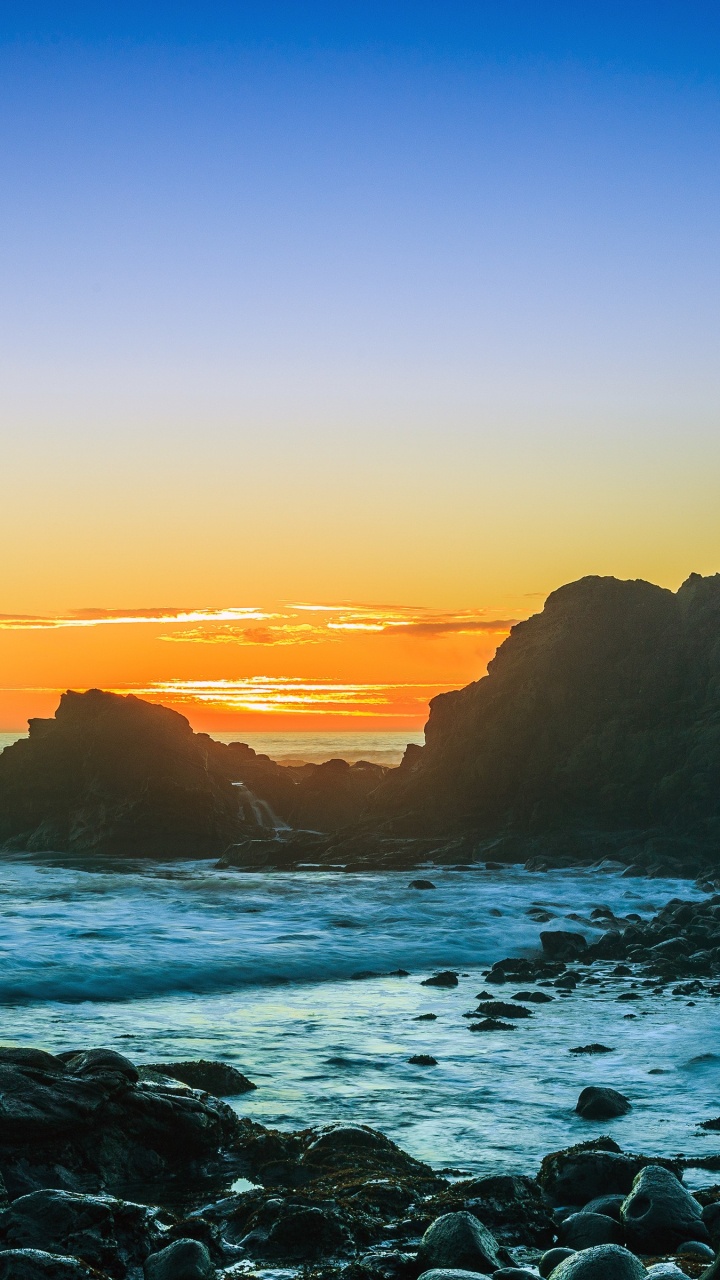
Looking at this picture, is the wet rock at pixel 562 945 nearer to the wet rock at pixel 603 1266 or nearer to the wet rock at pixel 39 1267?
the wet rock at pixel 603 1266

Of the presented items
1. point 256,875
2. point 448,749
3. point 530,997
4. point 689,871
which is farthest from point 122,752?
point 530,997

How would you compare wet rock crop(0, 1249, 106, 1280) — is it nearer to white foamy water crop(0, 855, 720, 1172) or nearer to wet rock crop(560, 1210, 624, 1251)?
wet rock crop(560, 1210, 624, 1251)

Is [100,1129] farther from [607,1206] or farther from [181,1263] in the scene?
[607,1206]

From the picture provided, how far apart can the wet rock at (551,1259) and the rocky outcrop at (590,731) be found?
96.8 ft

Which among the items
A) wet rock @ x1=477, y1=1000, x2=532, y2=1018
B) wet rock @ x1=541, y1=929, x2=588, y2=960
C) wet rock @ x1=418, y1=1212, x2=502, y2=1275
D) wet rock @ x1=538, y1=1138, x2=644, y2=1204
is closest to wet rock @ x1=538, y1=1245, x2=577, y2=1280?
wet rock @ x1=418, y1=1212, x2=502, y2=1275

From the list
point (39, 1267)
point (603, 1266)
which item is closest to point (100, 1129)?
point (39, 1267)

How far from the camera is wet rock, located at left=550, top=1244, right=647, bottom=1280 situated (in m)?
6.55

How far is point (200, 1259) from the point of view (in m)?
7.50

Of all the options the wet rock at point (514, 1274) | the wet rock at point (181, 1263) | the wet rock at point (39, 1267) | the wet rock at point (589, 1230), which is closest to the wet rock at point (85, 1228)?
the wet rock at point (181, 1263)

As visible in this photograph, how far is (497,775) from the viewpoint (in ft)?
139

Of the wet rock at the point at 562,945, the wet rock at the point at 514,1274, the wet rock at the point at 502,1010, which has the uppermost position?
the wet rock at the point at 514,1274

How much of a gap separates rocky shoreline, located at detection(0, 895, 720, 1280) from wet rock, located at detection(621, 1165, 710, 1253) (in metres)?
0.01

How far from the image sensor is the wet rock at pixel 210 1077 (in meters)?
12.8

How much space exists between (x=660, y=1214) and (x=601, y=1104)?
12.4 ft
